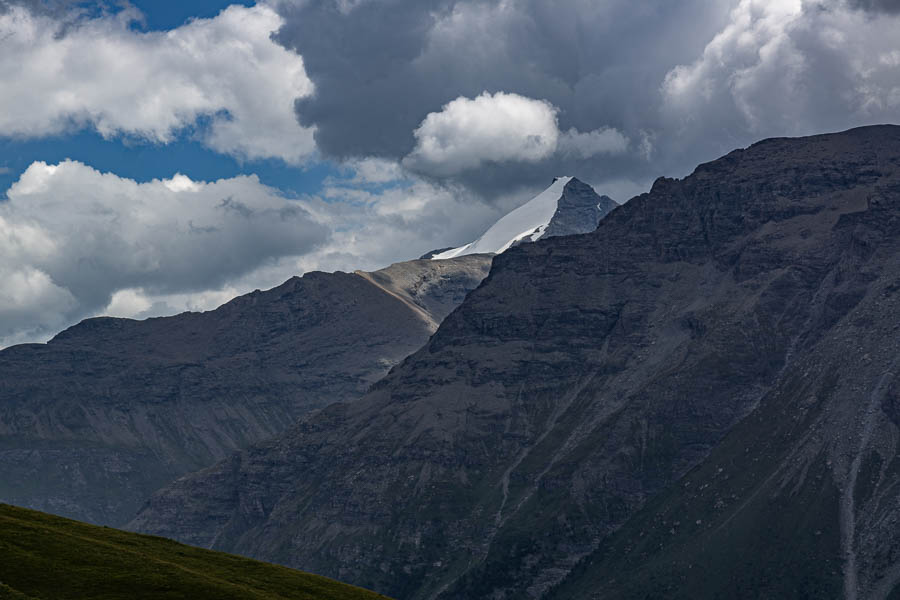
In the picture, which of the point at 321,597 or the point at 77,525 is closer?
the point at 321,597

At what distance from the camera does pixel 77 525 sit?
172m

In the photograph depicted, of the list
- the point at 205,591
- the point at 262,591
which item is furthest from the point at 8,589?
the point at 262,591

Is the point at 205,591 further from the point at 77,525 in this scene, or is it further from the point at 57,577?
the point at 77,525

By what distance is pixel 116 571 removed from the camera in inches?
5630

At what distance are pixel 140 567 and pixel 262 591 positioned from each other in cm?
1582

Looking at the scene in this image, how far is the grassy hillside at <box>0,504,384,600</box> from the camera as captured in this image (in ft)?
442

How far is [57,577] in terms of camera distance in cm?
13638

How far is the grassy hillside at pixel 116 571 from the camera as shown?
135 metres

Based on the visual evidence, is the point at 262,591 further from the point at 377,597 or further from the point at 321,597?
the point at 377,597

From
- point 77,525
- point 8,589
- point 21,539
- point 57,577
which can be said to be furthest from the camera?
point 77,525

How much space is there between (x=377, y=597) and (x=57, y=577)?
156 ft

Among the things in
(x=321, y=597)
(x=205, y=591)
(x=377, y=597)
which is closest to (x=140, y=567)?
(x=205, y=591)

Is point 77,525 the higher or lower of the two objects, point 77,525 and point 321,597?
the higher

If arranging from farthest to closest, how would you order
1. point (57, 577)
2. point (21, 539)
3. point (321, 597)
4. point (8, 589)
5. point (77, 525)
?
point (77, 525) → point (321, 597) → point (21, 539) → point (57, 577) → point (8, 589)
